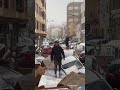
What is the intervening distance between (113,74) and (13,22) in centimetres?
189

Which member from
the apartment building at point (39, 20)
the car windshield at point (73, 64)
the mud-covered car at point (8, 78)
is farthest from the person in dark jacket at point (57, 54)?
the apartment building at point (39, 20)

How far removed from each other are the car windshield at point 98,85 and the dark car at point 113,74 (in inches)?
3.4

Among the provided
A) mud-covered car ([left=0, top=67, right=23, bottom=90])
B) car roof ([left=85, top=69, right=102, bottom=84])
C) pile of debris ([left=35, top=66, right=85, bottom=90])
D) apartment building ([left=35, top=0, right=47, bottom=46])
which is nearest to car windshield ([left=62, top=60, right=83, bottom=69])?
pile of debris ([left=35, top=66, right=85, bottom=90])

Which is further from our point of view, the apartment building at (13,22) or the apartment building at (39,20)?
the apartment building at (39,20)

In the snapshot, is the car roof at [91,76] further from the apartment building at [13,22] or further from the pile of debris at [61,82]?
the apartment building at [13,22]

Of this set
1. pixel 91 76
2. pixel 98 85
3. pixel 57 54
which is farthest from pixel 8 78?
pixel 57 54

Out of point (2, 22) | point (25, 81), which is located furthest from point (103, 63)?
point (2, 22)

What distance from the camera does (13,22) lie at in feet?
17.4

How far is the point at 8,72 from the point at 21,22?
88 cm

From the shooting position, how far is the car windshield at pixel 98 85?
16.6 ft

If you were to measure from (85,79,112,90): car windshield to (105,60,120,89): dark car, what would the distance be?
86 millimetres

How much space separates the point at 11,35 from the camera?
5.32 meters

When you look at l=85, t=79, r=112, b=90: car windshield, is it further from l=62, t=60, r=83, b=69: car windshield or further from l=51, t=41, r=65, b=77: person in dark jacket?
l=62, t=60, r=83, b=69: car windshield

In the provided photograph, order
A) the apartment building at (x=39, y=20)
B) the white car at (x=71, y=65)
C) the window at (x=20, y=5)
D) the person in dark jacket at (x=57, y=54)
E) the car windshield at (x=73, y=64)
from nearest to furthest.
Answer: the window at (x=20, y=5) < the person in dark jacket at (x=57, y=54) < the white car at (x=71, y=65) < the car windshield at (x=73, y=64) < the apartment building at (x=39, y=20)
